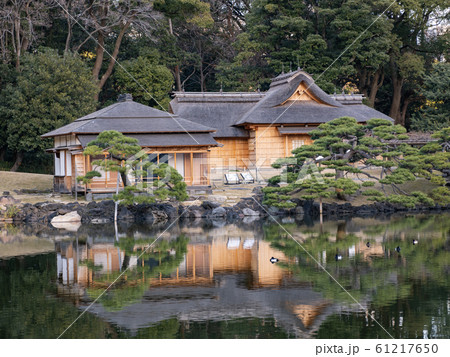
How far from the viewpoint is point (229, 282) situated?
13352 millimetres

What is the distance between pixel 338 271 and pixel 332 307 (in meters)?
3.18

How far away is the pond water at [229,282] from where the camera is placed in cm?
1004

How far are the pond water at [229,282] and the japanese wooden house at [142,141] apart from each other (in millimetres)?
6967

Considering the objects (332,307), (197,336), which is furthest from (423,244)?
(197,336)

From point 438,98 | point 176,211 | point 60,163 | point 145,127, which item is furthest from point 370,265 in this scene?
point 438,98

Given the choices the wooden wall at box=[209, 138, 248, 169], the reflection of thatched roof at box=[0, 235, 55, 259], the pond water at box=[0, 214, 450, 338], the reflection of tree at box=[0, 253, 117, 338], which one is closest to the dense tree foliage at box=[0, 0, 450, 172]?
the wooden wall at box=[209, 138, 248, 169]

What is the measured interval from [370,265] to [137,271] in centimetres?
534

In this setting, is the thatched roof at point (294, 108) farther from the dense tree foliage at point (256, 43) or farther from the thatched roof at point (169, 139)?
the thatched roof at point (169, 139)

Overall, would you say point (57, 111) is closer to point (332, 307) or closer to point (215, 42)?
point (215, 42)

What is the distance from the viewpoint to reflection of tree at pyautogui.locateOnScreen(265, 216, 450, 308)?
40.4 ft

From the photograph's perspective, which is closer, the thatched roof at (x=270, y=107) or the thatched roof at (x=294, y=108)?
the thatched roof at (x=294, y=108)

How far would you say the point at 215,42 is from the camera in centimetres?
4647

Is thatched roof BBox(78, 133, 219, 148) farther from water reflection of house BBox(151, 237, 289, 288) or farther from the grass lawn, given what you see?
water reflection of house BBox(151, 237, 289, 288)

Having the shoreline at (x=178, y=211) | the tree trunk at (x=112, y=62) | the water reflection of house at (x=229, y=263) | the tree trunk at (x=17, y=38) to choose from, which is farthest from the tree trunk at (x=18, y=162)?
the water reflection of house at (x=229, y=263)
